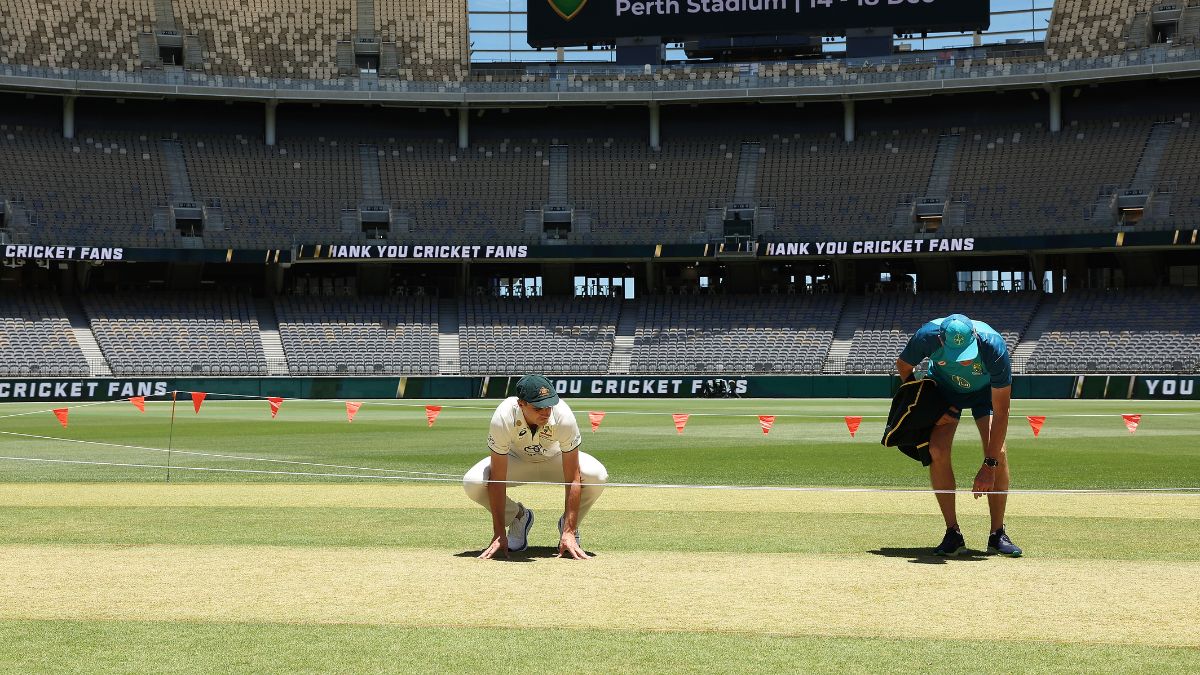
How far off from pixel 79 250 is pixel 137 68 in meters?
13.1

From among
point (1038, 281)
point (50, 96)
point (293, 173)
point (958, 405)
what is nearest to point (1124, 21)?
point (1038, 281)

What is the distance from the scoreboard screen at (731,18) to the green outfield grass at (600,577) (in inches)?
2244

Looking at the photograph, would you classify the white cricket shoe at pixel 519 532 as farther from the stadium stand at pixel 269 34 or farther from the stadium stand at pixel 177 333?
the stadium stand at pixel 269 34

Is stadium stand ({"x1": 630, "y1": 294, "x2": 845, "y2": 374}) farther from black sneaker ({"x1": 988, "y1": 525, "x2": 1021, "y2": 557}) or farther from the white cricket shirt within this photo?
the white cricket shirt

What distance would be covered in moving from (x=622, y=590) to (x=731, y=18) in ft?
229

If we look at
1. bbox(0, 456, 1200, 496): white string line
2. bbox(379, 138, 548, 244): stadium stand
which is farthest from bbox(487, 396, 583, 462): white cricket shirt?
bbox(379, 138, 548, 244): stadium stand

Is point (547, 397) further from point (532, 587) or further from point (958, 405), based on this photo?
point (958, 405)

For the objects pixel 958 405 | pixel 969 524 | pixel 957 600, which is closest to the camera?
pixel 957 600

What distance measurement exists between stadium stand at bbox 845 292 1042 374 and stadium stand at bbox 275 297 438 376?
2301 cm

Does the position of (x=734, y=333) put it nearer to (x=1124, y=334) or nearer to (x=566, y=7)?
(x=1124, y=334)

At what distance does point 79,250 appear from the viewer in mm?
66062

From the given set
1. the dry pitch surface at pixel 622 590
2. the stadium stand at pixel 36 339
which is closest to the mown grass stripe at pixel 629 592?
the dry pitch surface at pixel 622 590

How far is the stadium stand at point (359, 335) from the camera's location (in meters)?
65.5

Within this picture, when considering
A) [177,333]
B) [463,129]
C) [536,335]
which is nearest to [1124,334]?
[536,335]
